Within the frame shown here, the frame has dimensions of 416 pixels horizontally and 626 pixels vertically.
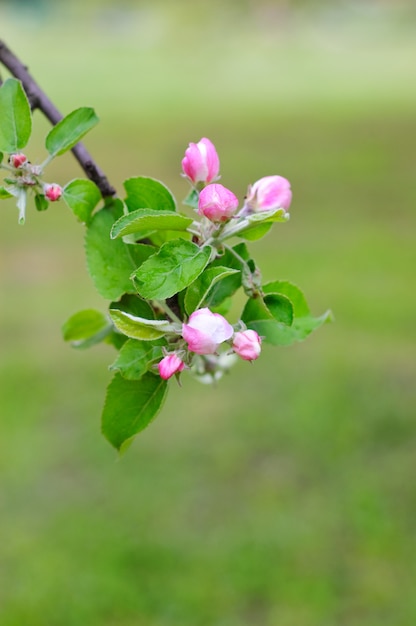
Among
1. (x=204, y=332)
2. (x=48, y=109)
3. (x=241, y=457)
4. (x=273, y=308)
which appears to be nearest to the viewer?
(x=204, y=332)

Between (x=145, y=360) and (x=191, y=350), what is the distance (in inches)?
2.7

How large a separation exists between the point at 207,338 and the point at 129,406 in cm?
14

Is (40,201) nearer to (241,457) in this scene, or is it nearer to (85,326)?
(85,326)

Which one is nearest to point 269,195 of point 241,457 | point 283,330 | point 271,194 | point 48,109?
point 271,194

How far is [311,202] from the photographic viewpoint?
7449 mm

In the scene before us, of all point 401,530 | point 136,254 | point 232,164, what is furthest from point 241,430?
point 232,164

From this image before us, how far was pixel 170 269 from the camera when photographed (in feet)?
1.96

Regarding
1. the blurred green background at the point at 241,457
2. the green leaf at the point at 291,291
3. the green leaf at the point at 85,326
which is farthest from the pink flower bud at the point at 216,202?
the blurred green background at the point at 241,457

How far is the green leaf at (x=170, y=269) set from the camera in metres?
0.59

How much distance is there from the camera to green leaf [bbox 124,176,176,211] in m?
0.71

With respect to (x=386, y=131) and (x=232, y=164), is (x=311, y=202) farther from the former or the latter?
(x=386, y=131)

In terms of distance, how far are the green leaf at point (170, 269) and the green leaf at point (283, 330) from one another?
5.0 inches

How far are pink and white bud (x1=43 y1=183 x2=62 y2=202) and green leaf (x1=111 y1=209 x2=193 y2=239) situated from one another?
0.28ft

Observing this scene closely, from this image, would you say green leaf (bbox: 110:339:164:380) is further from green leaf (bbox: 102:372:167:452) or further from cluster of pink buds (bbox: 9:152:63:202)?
cluster of pink buds (bbox: 9:152:63:202)
